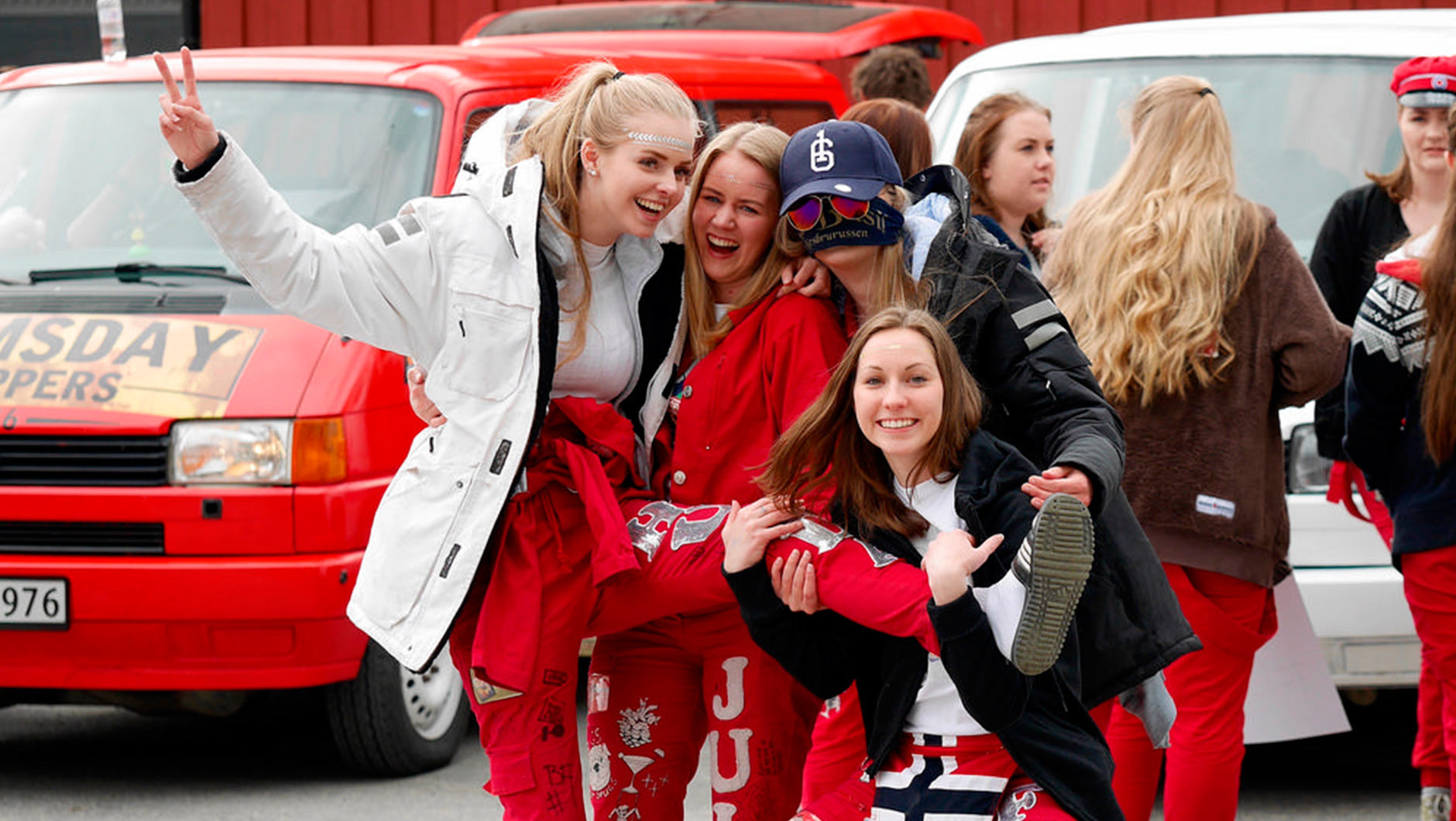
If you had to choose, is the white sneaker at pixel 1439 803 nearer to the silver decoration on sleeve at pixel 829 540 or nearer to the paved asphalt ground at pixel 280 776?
the paved asphalt ground at pixel 280 776

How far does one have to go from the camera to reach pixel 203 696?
5.76 meters

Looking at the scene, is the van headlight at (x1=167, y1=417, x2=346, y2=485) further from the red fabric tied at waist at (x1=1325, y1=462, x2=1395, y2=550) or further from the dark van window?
the red fabric tied at waist at (x1=1325, y1=462, x2=1395, y2=550)

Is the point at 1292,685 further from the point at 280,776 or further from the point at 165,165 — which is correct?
the point at 165,165

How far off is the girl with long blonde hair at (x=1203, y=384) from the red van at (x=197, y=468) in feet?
7.10

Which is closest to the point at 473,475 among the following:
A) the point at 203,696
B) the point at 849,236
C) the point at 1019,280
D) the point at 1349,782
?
the point at 849,236

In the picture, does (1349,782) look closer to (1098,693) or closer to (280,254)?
(1098,693)

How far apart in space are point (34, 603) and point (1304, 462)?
3532 mm

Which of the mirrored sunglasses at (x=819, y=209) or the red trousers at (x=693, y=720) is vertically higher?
the mirrored sunglasses at (x=819, y=209)

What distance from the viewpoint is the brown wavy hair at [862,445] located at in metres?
3.26

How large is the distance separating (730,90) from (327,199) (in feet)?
6.04

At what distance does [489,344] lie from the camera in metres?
3.43

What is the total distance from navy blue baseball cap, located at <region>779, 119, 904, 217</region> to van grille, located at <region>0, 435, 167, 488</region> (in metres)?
2.52

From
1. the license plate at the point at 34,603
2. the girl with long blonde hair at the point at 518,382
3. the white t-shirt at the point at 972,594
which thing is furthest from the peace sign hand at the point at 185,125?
the license plate at the point at 34,603

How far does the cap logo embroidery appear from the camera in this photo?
3455 millimetres
